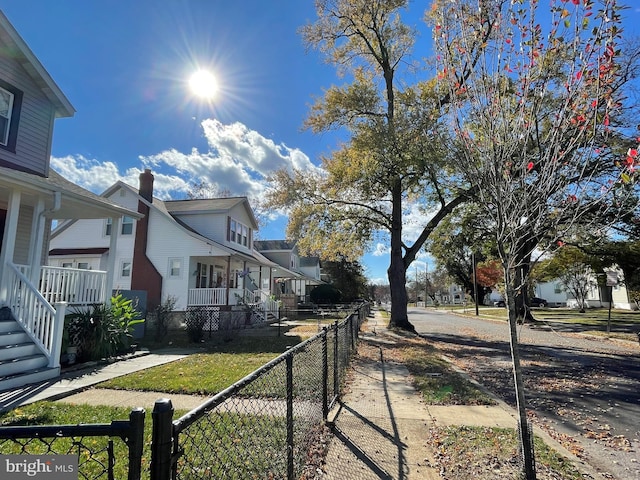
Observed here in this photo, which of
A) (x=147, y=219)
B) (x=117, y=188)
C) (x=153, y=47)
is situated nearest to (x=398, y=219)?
(x=153, y=47)

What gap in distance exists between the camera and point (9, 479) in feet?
5.19

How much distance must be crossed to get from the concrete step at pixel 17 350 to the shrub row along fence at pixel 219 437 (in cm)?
332

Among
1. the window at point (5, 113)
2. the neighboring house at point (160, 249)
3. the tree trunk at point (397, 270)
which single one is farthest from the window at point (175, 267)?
the window at point (5, 113)

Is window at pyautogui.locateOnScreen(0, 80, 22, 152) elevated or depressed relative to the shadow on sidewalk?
elevated

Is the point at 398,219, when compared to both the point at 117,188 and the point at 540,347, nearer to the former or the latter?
the point at 540,347

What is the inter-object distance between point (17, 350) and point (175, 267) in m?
13.7

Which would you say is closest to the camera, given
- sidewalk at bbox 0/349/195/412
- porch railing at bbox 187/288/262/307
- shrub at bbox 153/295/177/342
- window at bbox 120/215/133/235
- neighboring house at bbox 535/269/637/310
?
sidewalk at bbox 0/349/195/412

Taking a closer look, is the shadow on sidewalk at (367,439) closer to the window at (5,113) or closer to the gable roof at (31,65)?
the window at (5,113)

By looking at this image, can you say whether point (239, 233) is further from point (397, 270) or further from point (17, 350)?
point (17, 350)

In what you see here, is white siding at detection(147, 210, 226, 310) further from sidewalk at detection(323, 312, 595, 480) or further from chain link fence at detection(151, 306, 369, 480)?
chain link fence at detection(151, 306, 369, 480)

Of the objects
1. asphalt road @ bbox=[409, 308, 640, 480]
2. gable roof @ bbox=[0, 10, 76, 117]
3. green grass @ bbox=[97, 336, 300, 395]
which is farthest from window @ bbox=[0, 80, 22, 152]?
asphalt road @ bbox=[409, 308, 640, 480]

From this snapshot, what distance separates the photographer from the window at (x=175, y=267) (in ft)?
67.2

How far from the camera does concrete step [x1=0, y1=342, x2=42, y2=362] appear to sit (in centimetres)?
679

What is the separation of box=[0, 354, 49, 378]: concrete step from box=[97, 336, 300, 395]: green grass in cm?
145
